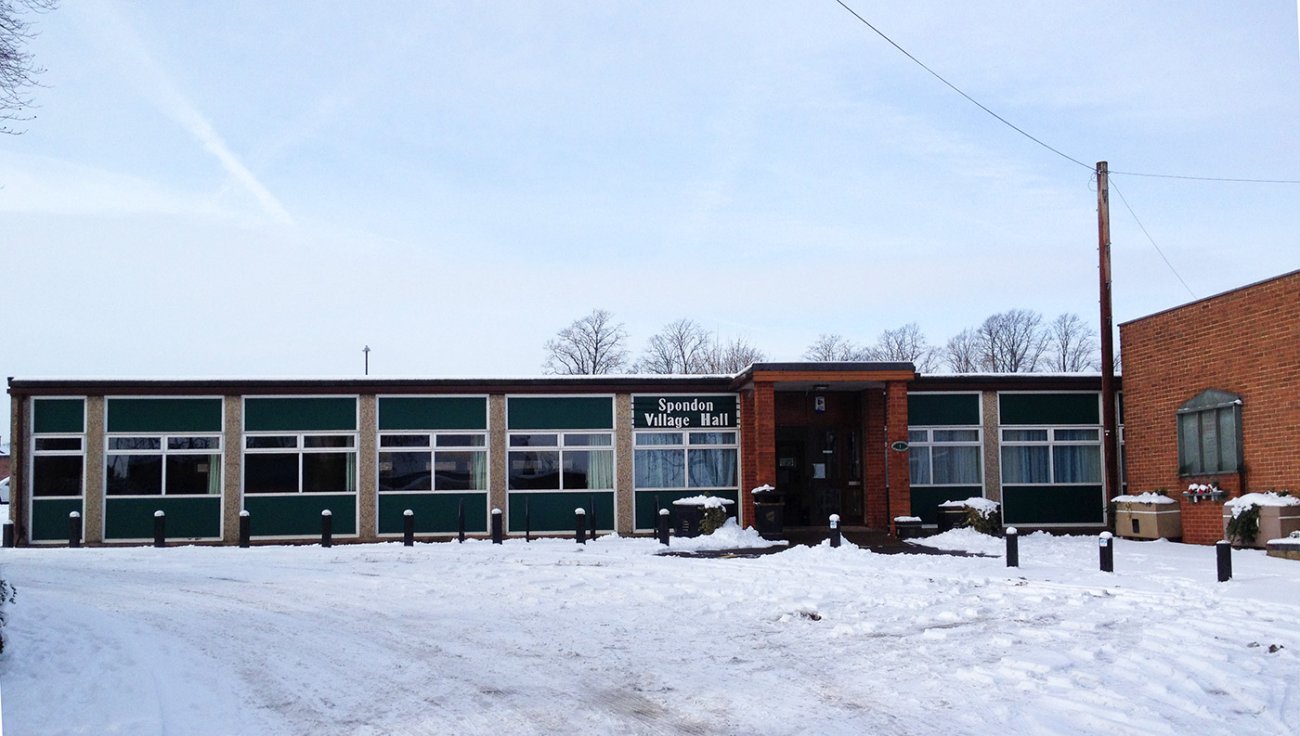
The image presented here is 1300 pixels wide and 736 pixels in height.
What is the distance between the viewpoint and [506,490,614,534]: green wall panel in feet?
81.1

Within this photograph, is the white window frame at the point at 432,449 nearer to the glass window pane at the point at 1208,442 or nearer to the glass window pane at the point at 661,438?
the glass window pane at the point at 661,438

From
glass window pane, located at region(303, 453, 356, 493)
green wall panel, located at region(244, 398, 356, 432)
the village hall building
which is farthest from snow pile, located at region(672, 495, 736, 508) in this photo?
green wall panel, located at region(244, 398, 356, 432)

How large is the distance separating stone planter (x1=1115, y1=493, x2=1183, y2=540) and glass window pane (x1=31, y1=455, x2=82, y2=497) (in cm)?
2207

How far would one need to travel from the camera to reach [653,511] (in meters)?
25.1

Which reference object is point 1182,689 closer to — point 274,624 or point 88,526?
point 274,624

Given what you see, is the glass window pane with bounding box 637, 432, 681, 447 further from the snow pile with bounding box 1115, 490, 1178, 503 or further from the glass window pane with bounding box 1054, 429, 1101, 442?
the snow pile with bounding box 1115, 490, 1178, 503

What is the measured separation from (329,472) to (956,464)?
14.2 m

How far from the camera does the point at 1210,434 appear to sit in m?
20.2

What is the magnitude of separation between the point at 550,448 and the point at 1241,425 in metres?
13.8

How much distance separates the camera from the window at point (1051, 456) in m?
25.3

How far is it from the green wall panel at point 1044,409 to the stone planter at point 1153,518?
12.0 ft

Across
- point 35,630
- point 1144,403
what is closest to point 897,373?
point 1144,403

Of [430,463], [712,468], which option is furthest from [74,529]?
[712,468]

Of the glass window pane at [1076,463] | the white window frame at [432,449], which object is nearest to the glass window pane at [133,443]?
the white window frame at [432,449]
